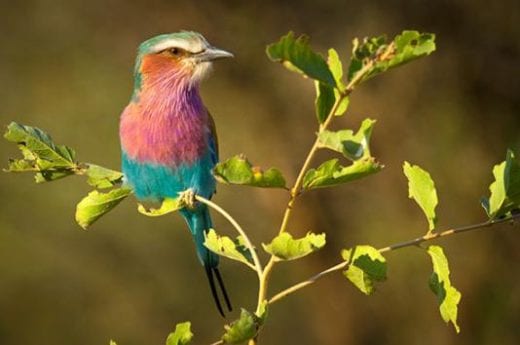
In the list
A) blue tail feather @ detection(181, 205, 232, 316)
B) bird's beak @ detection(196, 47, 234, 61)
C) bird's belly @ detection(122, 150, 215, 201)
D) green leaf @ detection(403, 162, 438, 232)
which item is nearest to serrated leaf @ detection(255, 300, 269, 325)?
green leaf @ detection(403, 162, 438, 232)

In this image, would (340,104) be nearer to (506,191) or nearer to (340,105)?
(340,105)

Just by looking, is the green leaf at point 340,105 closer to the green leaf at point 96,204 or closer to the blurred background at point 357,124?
the green leaf at point 96,204

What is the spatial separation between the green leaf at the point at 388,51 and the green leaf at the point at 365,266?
0.27m

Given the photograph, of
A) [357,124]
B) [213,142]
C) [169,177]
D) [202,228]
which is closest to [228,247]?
[169,177]

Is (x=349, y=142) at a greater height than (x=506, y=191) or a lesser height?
greater

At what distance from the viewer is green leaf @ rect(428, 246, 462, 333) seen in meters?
1.89

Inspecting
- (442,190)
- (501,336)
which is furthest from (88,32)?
(501,336)

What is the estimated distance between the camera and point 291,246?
5.72ft

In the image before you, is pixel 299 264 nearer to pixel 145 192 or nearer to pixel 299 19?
pixel 299 19

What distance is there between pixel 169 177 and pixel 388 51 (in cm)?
126

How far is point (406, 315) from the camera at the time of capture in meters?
7.04

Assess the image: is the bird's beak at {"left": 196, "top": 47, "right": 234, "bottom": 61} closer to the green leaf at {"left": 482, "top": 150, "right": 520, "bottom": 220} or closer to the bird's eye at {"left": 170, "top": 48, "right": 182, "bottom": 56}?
the bird's eye at {"left": 170, "top": 48, "right": 182, "bottom": 56}

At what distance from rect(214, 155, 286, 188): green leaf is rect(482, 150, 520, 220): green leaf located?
1.17 feet

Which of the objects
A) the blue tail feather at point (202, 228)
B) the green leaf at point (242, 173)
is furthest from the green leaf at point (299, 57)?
the blue tail feather at point (202, 228)
